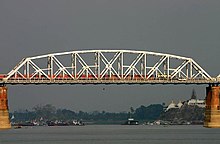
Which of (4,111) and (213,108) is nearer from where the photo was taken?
(4,111)

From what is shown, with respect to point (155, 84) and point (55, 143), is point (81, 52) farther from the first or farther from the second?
point (55, 143)

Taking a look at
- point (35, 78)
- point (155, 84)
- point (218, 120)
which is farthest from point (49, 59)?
point (218, 120)

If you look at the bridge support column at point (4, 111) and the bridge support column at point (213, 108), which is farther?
the bridge support column at point (213, 108)

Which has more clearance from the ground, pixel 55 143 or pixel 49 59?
pixel 49 59

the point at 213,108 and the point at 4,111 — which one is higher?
the point at 213,108

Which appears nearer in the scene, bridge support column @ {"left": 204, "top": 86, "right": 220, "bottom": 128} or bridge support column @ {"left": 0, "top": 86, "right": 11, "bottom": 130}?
bridge support column @ {"left": 0, "top": 86, "right": 11, "bottom": 130}

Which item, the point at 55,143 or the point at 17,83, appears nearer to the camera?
the point at 55,143
